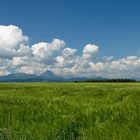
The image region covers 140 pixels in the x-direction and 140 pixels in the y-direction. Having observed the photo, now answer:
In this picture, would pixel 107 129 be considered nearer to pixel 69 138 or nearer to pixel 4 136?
pixel 69 138

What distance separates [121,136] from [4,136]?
14.6ft

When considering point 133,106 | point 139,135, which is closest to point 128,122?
point 139,135

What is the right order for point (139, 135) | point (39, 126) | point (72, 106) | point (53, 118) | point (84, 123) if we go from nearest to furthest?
point (139, 135), point (39, 126), point (84, 123), point (53, 118), point (72, 106)

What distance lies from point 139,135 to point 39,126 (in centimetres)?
493

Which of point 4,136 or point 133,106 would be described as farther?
point 133,106

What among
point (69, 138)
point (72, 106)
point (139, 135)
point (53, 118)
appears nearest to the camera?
point (139, 135)

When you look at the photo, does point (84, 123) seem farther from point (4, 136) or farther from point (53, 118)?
point (4, 136)

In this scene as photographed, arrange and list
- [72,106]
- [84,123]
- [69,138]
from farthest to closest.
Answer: [72,106] → [84,123] → [69,138]

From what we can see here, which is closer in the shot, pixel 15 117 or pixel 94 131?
pixel 94 131

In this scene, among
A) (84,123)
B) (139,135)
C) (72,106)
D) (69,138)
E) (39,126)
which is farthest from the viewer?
(72,106)

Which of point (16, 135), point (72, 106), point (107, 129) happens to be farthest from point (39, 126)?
point (72, 106)

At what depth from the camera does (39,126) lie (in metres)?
17.1

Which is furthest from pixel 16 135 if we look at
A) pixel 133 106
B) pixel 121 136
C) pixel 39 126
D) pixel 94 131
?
pixel 133 106

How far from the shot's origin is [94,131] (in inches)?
622
